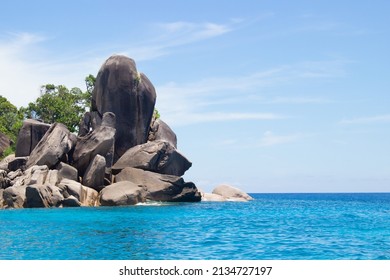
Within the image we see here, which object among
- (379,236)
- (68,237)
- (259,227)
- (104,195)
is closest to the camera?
(68,237)

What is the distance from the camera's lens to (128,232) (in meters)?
23.9

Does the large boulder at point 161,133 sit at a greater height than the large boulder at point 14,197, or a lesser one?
greater

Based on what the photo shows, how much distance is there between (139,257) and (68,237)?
19.1ft

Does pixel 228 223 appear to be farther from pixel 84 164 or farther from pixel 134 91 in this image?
pixel 134 91

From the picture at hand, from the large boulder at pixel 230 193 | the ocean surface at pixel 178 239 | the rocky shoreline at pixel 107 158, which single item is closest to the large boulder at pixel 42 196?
the rocky shoreline at pixel 107 158

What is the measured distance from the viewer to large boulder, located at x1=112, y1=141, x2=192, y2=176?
4672cm

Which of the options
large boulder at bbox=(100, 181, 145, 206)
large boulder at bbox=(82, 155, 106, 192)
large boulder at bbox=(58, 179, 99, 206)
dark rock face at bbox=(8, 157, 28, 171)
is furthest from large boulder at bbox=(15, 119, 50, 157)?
large boulder at bbox=(100, 181, 145, 206)

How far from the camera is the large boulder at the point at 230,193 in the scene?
58.1 metres

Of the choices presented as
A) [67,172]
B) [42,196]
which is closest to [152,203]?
[67,172]

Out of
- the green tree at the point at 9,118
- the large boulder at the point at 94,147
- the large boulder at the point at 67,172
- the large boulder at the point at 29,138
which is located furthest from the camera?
the green tree at the point at 9,118

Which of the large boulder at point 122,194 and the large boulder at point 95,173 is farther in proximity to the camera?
the large boulder at point 95,173

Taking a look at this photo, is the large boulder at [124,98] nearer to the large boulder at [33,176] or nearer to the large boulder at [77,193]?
the large boulder at [77,193]

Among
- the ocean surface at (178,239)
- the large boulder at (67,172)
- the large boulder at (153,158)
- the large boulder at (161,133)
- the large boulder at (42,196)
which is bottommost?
the ocean surface at (178,239)
